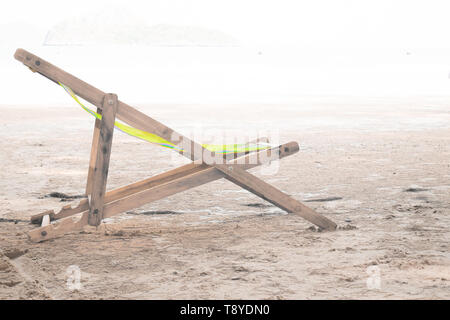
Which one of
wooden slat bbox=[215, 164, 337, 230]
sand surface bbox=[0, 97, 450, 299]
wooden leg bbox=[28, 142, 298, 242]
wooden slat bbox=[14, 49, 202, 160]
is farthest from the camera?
wooden slat bbox=[215, 164, 337, 230]

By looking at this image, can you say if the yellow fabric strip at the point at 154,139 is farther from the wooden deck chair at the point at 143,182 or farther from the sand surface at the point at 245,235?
the sand surface at the point at 245,235

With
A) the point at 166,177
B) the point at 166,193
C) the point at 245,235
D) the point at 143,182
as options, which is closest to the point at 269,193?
the point at 245,235

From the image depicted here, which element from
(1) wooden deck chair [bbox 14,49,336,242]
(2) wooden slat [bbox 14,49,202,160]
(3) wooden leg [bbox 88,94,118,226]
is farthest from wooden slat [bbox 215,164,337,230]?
(3) wooden leg [bbox 88,94,118,226]

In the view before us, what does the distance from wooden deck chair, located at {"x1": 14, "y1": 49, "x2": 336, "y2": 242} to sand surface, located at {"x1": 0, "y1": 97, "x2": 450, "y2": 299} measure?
0.64 feet

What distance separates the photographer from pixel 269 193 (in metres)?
4.60

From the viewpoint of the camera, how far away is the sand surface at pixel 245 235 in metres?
3.57

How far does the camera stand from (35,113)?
1803 cm

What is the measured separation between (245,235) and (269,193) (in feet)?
1.34

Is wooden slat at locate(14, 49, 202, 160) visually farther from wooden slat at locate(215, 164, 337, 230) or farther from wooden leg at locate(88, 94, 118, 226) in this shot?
wooden slat at locate(215, 164, 337, 230)

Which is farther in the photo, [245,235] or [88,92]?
[245,235]

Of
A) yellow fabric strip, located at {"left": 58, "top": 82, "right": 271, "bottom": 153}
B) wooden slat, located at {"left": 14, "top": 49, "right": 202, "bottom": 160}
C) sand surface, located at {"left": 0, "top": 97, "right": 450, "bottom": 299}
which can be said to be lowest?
sand surface, located at {"left": 0, "top": 97, "right": 450, "bottom": 299}

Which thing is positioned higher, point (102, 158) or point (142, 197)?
point (102, 158)

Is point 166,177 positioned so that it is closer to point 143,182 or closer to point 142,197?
point 143,182

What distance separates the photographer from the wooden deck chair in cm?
421
